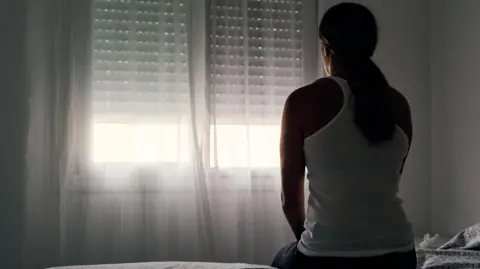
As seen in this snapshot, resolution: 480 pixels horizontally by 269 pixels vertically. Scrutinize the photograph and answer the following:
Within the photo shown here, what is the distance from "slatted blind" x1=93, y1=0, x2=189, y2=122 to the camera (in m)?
2.35

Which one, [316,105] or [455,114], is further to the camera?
[455,114]

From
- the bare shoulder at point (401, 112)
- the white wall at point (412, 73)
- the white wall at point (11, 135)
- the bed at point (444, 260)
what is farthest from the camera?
the white wall at point (412, 73)

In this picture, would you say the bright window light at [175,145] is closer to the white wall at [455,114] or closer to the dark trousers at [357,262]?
the white wall at [455,114]

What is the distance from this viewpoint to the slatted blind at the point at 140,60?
2350 millimetres

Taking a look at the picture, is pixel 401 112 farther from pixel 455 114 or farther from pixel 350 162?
pixel 455 114

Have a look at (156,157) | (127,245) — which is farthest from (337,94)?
(127,245)

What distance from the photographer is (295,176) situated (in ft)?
4.00

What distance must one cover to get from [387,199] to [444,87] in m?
1.62

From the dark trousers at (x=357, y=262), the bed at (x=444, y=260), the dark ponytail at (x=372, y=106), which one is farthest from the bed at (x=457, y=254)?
the dark ponytail at (x=372, y=106)

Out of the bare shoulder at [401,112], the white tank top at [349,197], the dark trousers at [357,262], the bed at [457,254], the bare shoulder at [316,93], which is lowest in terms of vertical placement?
the bed at [457,254]

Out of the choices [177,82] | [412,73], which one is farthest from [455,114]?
[177,82]

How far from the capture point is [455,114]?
251 centimetres

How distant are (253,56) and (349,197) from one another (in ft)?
4.72

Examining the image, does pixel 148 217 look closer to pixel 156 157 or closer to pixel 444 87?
pixel 156 157
